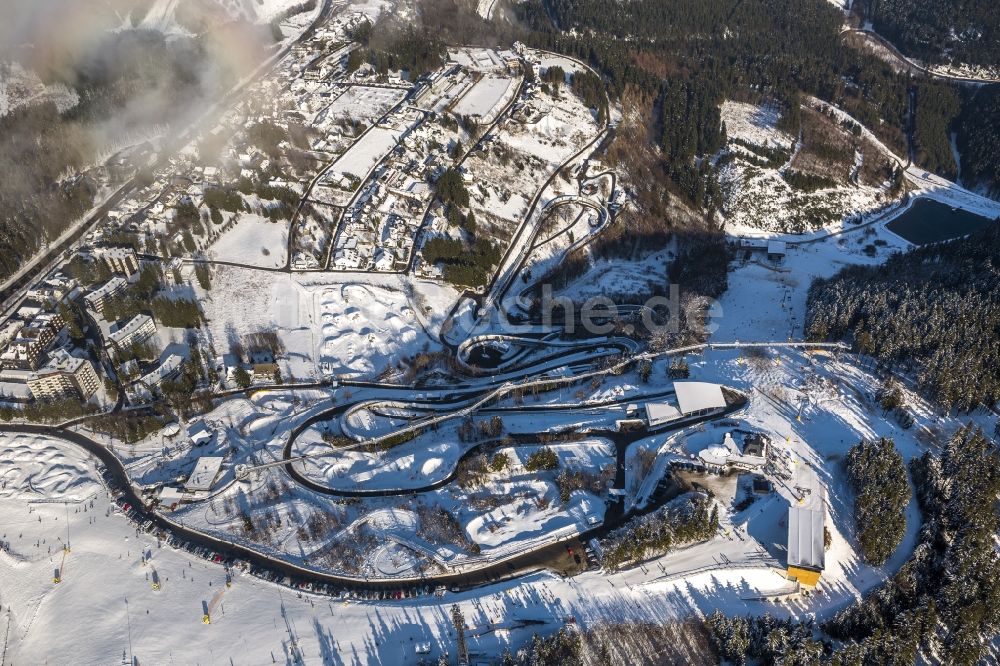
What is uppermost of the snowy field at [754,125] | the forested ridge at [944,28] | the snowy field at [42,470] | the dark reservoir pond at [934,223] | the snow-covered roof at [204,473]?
the forested ridge at [944,28]

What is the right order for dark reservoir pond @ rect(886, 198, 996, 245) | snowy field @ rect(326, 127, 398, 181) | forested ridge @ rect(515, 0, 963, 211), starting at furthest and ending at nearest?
forested ridge @ rect(515, 0, 963, 211) < dark reservoir pond @ rect(886, 198, 996, 245) < snowy field @ rect(326, 127, 398, 181)

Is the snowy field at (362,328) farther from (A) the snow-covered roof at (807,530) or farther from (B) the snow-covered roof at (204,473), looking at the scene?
(A) the snow-covered roof at (807,530)

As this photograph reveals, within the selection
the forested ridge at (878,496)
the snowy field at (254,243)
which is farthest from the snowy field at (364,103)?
the forested ridge at (878,496)

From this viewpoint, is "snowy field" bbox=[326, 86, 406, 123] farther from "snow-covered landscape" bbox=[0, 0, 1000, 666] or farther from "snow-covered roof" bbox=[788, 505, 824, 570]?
"snow-covered roof" bbox=[788, 505, 824, 570]

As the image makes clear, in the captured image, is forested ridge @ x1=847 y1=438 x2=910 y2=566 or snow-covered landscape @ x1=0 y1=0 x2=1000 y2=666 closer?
snow-covered landscape @ x1=0 y1=0 x2=1000 y2=666

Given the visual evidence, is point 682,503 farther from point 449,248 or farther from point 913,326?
point 449,248

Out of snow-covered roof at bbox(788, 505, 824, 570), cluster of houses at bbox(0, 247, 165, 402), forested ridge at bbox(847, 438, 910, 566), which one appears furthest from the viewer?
cluster of houses at bbox(0, 247, 165, 402)

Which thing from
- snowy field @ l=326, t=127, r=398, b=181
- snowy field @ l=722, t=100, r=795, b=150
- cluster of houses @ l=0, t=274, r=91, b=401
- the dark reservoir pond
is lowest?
cluster of houses @ l=0, t=274, r=91, b=401

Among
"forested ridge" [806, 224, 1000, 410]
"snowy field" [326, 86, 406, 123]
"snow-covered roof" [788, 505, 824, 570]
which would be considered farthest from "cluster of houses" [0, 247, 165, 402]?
"forested ridge" [806, 224, 1000, 410]
